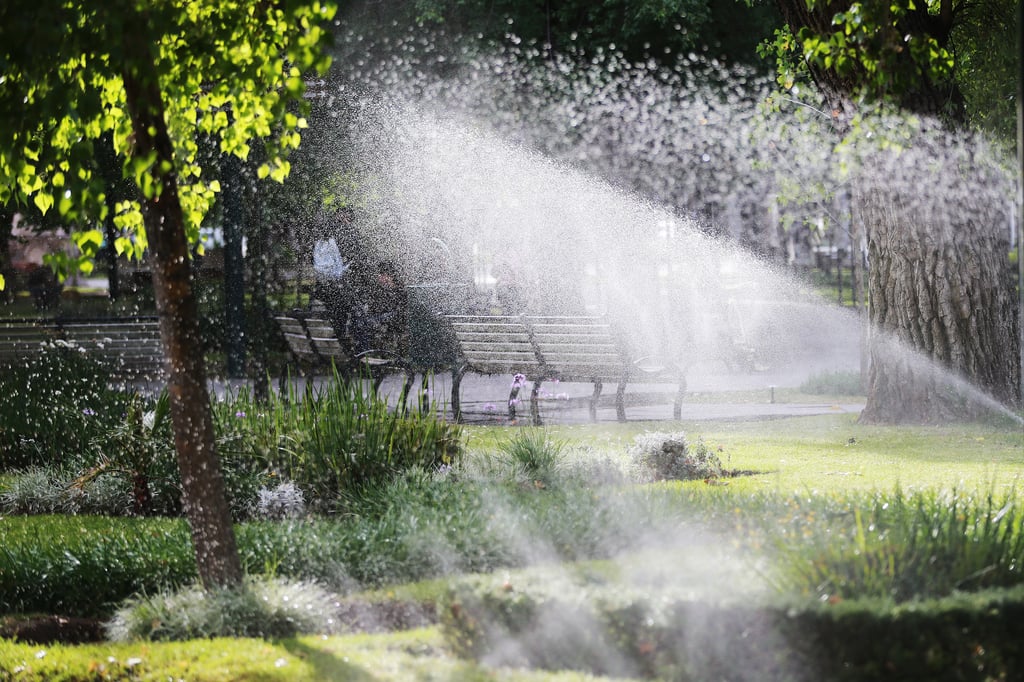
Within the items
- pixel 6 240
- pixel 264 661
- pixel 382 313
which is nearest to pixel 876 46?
pixel 264 661

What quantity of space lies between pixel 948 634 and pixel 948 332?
6.14 m

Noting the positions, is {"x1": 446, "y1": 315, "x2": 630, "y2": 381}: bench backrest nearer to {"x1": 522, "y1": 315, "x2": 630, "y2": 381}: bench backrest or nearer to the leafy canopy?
{"x1": 522, "y1": 315, "x2": 630, "y2": 381}: bench backrest

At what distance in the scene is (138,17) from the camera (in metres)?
4.35

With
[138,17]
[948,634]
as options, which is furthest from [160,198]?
[948,634]

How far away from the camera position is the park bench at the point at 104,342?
11.3m

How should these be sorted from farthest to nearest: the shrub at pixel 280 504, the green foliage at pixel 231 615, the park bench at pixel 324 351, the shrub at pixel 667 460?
the park bench at pixel 324 351 → the shrub at pixel 667 460 → the shrub at pixel 280 504 → the green foliage at pixel 231 615

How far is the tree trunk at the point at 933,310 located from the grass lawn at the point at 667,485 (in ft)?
1.10

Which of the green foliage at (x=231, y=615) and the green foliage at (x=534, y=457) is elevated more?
the green foliage at (x=534, y=457)

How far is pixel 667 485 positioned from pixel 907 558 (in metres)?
2.75

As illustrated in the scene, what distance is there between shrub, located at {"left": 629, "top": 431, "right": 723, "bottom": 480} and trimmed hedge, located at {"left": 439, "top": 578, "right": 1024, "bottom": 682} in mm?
3242

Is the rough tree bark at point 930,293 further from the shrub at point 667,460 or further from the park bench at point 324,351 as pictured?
the park bench at point 324,351

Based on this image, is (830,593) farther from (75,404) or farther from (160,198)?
(75,404)

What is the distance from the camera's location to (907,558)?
421cm

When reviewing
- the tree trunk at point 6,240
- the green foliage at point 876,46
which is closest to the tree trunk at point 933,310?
the green foliage at point 876,46
